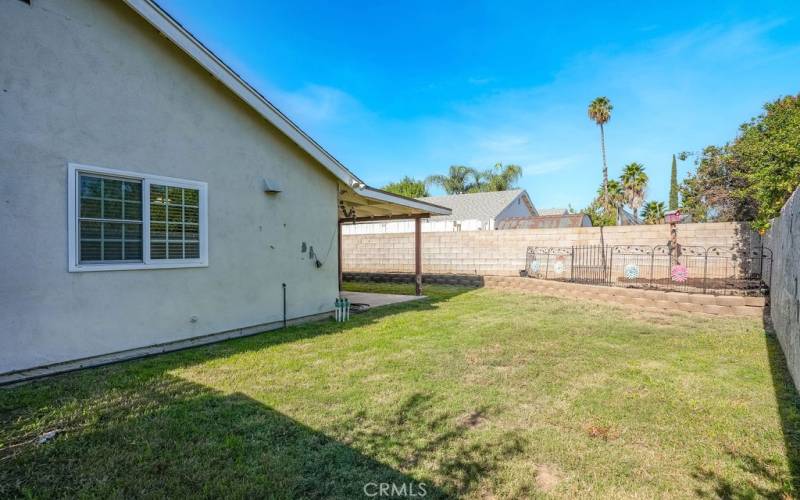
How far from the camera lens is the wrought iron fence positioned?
1176cm

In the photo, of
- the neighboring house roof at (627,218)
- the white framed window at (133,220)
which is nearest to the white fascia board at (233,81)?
the white framed window at (133,220)

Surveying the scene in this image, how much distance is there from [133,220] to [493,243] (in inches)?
575

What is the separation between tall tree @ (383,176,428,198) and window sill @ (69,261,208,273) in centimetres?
3954

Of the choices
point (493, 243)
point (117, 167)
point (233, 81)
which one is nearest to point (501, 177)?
point (493, 243)

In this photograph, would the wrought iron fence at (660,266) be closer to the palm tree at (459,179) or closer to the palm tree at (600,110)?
the palm tree at (600,110)

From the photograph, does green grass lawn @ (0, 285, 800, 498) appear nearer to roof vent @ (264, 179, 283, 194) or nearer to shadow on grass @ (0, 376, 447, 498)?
shadow on grass @ (0, 376, 447, 498)

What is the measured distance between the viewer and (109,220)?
550 cm

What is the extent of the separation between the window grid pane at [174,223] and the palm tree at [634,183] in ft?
118

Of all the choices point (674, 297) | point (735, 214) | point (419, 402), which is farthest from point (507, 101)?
point (419, 402)

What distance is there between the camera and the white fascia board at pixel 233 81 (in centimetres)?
567

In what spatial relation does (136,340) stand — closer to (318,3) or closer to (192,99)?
(192,99)

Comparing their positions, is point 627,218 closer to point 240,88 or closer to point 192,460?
point 240,88

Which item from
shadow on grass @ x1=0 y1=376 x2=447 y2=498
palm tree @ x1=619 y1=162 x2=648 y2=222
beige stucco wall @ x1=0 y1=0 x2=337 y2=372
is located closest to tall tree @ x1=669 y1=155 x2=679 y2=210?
palm tree @ x1=619 y1=162 x2=648 y2=222

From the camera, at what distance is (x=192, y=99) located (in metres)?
6.42
